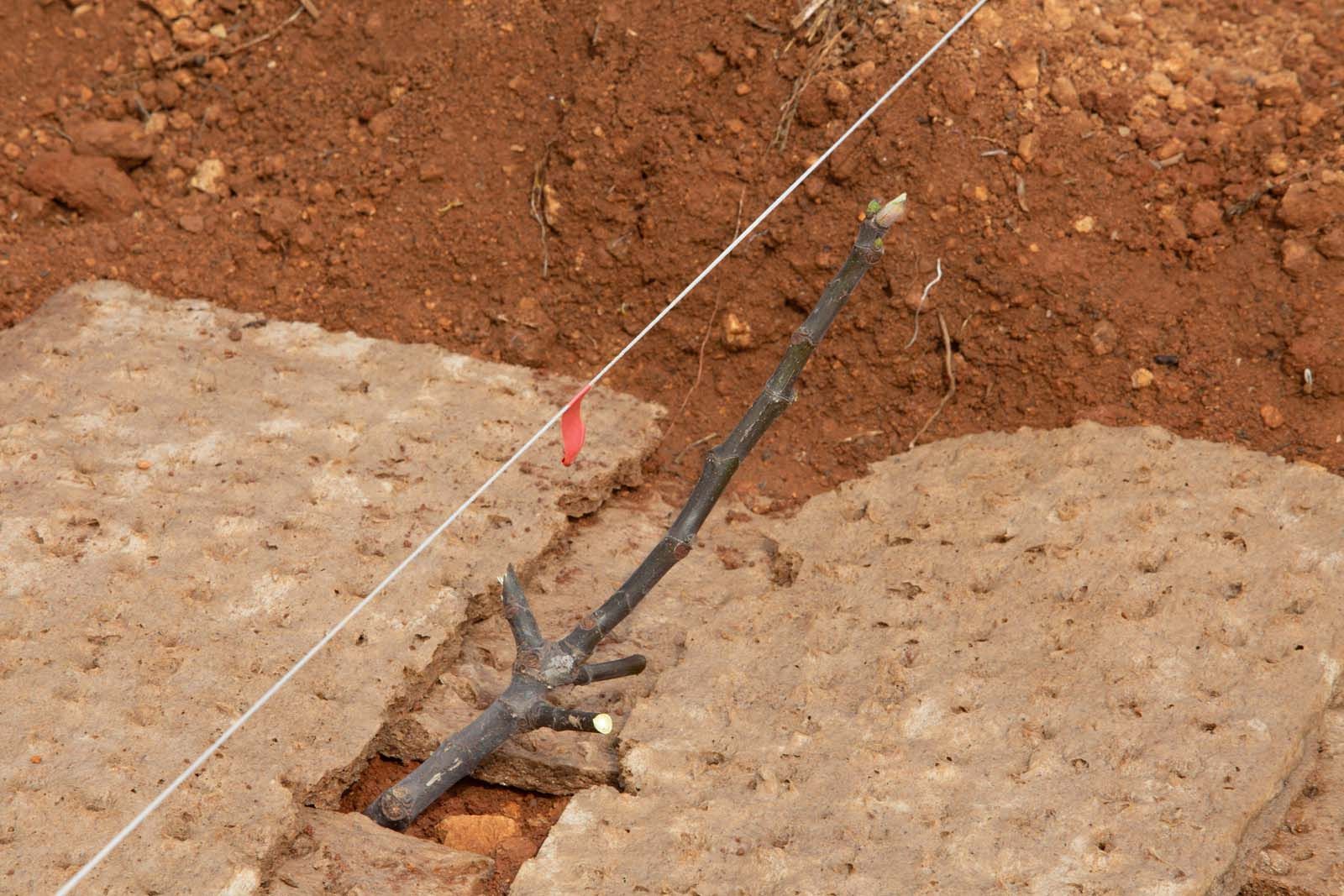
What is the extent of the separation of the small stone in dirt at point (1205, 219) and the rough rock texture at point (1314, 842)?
1524mm

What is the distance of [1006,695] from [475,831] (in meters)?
1.22

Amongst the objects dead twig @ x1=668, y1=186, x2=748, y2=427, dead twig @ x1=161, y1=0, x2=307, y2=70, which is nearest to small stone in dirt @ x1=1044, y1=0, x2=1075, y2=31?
dead twig @ x1=668, y1=186, x2=748, y2=427

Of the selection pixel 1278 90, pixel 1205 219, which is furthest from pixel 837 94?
pixel 1278 90

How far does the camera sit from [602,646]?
353cm

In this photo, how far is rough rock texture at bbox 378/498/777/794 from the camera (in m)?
3.21

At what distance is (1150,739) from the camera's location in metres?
3.00

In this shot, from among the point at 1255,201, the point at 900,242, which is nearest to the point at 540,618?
the point at 900,242

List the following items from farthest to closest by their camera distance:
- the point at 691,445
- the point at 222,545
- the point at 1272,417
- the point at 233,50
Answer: the point at 233,50 < the point at 691,445 < the point at 1272,417 < the point at 222,545

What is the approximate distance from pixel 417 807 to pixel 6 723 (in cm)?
88

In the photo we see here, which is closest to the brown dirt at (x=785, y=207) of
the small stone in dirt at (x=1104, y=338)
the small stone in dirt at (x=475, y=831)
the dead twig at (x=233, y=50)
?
the small stone in dirt at (x=1104, y=338)

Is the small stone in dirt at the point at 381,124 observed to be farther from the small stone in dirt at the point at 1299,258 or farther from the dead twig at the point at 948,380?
the small stone in dirt at the point at 1299,258

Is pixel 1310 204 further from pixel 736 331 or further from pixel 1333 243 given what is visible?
pixel 736 331

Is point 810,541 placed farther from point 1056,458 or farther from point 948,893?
point 948,893

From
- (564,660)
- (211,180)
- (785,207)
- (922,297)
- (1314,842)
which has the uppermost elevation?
(785,207)
